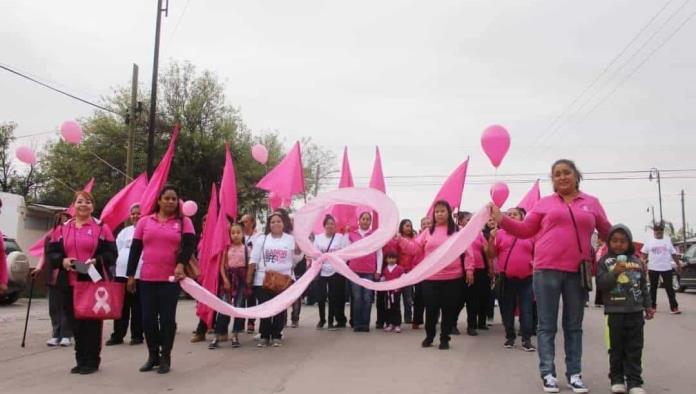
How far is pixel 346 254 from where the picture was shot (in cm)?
733

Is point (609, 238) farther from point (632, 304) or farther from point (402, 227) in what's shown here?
point (402, 227)

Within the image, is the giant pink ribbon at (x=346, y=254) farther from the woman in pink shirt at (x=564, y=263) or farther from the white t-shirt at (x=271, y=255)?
the woman in pink shirt at (x=564, y=263)

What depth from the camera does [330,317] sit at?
9.84 meters

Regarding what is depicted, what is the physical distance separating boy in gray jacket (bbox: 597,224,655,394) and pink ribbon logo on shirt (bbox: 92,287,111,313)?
471 centimetres

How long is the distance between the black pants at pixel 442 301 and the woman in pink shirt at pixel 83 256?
12.4 ft

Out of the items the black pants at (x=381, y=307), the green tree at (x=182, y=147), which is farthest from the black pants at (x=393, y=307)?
the green tree at (x=182, y=147)

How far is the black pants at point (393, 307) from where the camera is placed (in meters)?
9.50

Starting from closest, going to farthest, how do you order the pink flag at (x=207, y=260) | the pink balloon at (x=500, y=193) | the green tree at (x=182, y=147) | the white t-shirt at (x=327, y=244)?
1. the pink flag at (x=207, y=260)
2. the white t-shirt at (x=327, y=244)
3. the pink balloon at (x=500, y=193)
4. the green tree at (x=182, y=147)

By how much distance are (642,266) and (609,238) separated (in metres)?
0.37

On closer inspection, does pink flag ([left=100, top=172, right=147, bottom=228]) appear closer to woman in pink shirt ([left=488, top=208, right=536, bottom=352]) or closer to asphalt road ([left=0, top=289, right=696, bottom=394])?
asphalt road ([left=0, top=289, right=696, bottom=394])

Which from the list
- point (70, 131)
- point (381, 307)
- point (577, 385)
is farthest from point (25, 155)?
point (577, 385)

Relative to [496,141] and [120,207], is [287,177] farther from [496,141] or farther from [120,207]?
[496,141]

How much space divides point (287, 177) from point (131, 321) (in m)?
4.18

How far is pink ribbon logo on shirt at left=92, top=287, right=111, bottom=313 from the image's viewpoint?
594 centimetres
